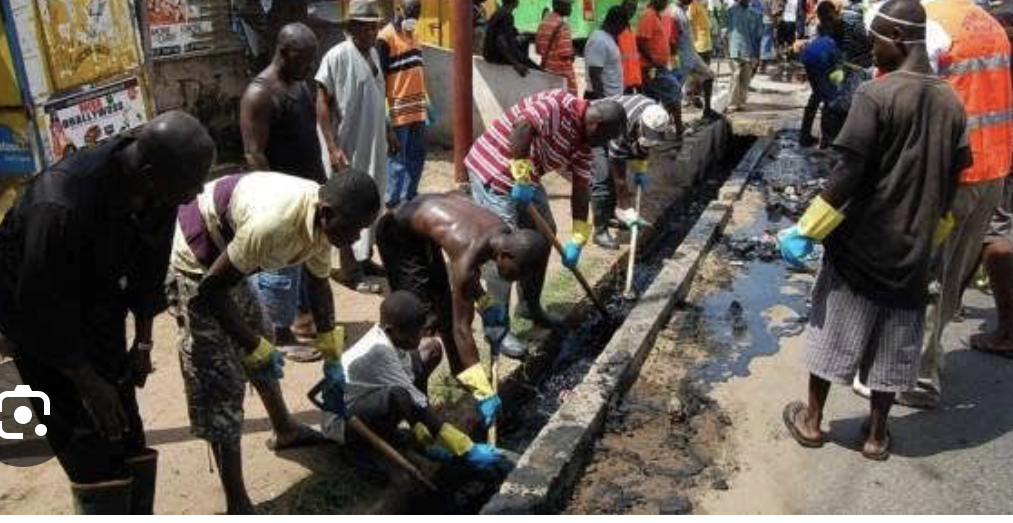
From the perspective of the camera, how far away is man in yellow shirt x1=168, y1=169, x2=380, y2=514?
329 centimetres

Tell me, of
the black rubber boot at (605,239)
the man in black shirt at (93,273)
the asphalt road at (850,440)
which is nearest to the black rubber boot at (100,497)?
the man in black shirt at (93,273)

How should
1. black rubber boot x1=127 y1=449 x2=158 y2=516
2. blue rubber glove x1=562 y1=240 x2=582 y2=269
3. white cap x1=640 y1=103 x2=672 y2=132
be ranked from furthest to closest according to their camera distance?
white cap x1=640 y1=103 x2=672 y2=132, blue rubber glove x1=562 y1=240 x2=582 y2=269, black rubber boot x1=127 y1=449 x2=158 y2=516

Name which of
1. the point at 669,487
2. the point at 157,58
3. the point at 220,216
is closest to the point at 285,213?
the point at 220,216

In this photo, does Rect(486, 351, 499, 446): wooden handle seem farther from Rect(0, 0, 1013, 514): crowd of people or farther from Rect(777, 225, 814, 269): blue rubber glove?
Rect(777, 225, 814, 269): blue rubber glove

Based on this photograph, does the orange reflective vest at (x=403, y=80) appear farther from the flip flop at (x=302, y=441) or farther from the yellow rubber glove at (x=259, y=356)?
the yellow rubber glove at (x=259, y=356)

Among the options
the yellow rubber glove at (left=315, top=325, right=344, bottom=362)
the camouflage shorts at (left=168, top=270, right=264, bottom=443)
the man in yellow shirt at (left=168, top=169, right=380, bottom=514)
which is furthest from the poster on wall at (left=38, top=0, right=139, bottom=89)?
the yellow rubber glove at (left=315, top=325, right=344, bottom=362)

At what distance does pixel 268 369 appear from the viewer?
3754 millimetres

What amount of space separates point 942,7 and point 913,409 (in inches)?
83.2

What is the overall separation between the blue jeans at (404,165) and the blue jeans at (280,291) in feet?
6.97

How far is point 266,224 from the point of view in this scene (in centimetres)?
328

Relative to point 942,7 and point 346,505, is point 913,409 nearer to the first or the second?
point 942,7

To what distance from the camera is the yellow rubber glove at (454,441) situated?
414cm

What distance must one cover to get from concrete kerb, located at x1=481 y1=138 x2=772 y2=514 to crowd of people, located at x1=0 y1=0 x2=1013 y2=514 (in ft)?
0.88

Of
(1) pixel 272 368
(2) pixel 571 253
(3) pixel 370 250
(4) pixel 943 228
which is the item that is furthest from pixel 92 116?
(4) pixel 943 228
